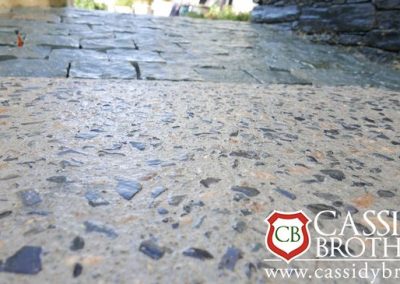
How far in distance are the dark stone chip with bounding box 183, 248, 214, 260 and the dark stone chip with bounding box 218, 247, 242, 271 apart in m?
0.03

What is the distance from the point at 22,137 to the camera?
3.41 feet

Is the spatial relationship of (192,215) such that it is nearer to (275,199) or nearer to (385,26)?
(275,199)

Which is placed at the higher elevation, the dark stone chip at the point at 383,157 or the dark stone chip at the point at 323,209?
the dark stone chip at the point at 383,157

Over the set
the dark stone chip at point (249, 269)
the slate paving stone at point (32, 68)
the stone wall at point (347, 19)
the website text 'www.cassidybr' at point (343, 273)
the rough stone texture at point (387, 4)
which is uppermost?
the rough stone texture at point (387, 4)

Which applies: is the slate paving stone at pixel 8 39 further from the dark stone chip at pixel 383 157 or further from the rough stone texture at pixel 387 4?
the rough stone texture at pixel 387 4

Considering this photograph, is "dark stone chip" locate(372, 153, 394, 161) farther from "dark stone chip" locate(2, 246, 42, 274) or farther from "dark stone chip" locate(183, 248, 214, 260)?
"dark stone chip" locate(2, 246, 42, 274)

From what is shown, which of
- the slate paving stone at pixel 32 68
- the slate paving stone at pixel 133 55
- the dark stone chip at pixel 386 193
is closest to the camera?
the dark stone chip at pixel 386 193

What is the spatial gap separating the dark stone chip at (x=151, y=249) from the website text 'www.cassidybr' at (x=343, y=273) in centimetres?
20

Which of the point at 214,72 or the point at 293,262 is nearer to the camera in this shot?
the point at 293,262

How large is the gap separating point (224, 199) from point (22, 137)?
668 mm

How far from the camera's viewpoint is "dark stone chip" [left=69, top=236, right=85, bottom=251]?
62 cm

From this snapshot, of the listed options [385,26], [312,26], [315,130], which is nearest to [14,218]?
[315,130]

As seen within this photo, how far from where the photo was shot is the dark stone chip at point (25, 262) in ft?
1.86

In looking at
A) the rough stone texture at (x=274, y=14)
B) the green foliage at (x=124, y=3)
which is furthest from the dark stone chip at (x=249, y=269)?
the green foliage at (x=124, y=3)
